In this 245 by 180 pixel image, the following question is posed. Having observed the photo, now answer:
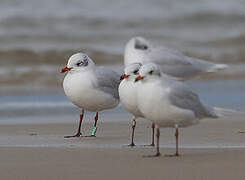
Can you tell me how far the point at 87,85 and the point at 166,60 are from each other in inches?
148

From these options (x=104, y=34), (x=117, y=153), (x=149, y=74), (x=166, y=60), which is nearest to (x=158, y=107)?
(x=149, y=74)

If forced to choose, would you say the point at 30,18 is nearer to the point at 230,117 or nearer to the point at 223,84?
the point at 223,84

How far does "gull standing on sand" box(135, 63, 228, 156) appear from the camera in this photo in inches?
216

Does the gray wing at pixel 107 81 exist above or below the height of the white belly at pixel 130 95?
above

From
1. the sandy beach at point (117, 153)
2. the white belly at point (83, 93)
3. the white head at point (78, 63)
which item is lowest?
the sandy beach at point (117, 153)

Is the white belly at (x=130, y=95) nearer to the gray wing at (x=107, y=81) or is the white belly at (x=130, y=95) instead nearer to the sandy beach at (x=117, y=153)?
the sandy beach at (x=117, y=153)

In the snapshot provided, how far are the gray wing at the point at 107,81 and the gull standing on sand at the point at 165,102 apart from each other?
1.73 m

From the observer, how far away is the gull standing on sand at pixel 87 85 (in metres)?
7.20

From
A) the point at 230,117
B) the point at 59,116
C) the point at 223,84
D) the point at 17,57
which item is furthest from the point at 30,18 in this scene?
the point at 230,117

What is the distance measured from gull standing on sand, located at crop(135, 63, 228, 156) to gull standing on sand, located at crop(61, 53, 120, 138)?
160 centimetres

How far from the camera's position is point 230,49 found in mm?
18188

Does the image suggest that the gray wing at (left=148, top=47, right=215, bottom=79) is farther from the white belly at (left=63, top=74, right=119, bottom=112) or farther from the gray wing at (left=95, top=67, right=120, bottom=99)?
the white belly at (left=63, top=74, right=119, bottom=112)

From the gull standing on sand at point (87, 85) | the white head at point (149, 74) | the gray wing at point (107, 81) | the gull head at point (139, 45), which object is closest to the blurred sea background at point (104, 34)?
the gull head at point (139, 45)

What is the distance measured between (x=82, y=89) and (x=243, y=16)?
49.1 ft
